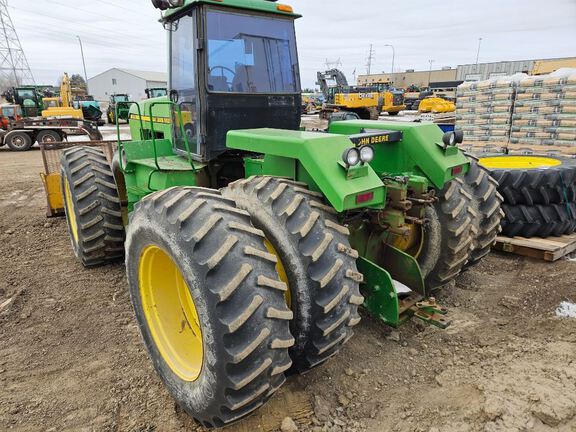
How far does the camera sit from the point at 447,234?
340cm

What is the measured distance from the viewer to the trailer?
1595 cm

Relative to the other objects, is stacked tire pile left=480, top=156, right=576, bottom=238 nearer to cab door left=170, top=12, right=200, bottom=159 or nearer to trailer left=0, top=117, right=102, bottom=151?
cab door left=170, top=12, right=200, bottom=159

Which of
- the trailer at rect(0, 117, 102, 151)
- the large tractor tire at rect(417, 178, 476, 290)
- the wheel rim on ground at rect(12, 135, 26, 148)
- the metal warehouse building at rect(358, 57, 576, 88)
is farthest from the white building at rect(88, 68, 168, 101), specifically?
the large tractor tire at rect(417, 178, 476, 290)

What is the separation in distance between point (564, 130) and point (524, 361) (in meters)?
7.14

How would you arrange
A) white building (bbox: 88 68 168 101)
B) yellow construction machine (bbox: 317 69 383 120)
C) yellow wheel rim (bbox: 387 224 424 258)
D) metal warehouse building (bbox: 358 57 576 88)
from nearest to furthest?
yellow wheel rim (bbox: 387 224 424 258), yellow construction machine (bbox: 317 69 383 120), metal warehouse building (bbox: 358 57 576 88), white building (bbox: 88 68 168 101)

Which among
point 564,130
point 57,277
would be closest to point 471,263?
point 57,277

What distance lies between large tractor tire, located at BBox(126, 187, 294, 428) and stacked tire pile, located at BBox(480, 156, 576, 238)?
13.4 ft

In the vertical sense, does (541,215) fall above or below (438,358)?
above

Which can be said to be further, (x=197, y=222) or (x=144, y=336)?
(x=144, y=336)

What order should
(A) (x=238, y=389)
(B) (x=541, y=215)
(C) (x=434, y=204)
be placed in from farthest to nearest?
(B) (x=541, y=215) → (C) (x=434, y=204) → (A) (x=238, y=389)

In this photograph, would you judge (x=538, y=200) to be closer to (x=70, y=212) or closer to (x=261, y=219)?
(x=261, y=219)

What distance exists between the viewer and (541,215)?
199 inches

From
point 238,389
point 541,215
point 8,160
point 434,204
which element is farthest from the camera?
point 8,160

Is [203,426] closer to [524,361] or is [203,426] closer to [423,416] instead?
[423,416]
